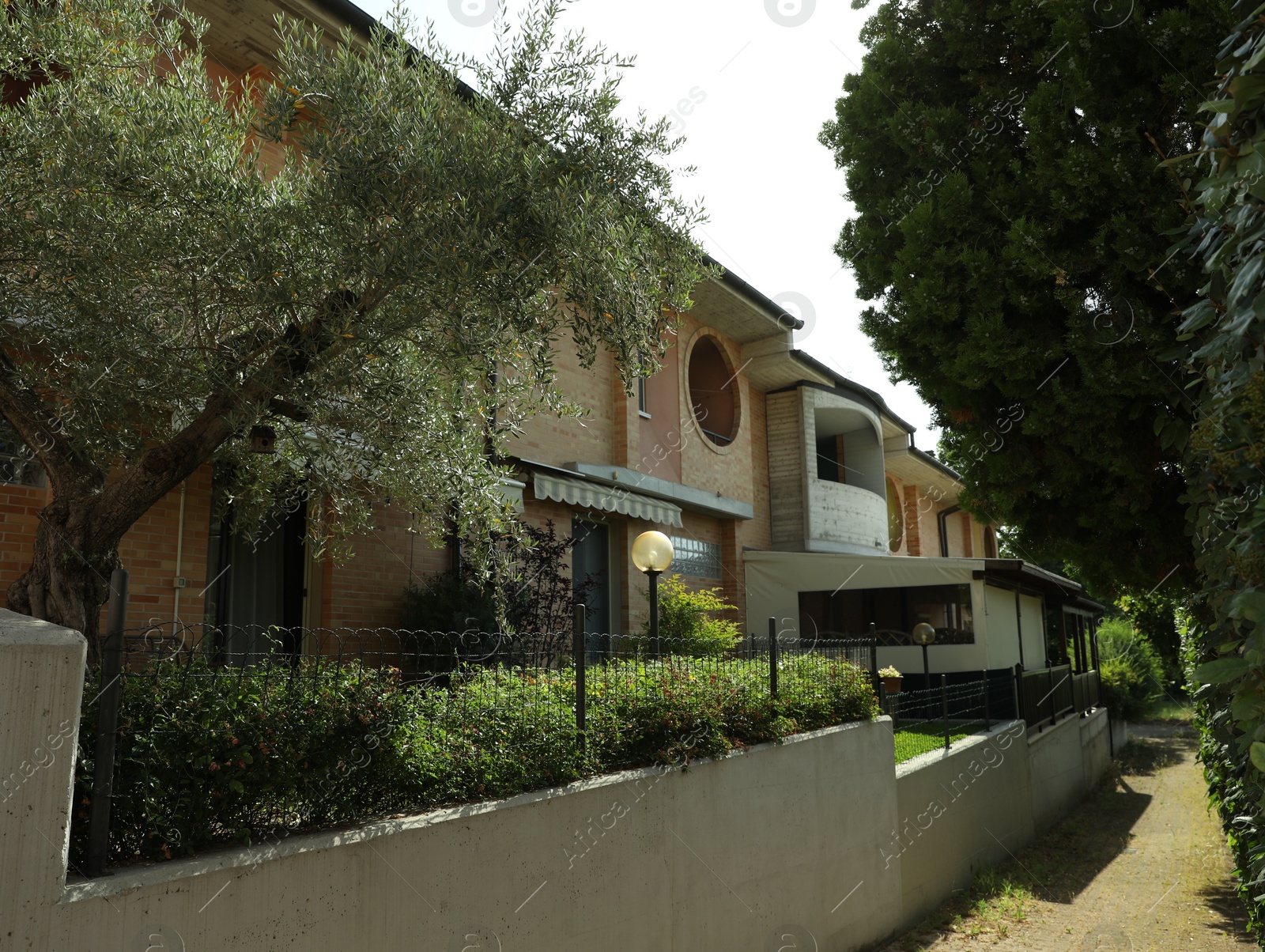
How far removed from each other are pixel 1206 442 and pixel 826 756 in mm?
6419

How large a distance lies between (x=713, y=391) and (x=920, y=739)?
8160 mm

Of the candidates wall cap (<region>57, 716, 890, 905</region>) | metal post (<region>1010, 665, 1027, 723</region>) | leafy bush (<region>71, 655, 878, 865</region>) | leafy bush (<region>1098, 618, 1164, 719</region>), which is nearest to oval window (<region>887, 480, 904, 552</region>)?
leafy bush (<region>1098, 618, 1164, 719</region>)

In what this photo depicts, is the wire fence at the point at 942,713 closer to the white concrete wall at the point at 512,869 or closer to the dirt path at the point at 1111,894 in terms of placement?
the dirt path at the point at 1111,894

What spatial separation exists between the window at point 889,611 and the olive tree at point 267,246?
1362 centimetres

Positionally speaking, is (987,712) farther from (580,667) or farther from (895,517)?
(895,517)

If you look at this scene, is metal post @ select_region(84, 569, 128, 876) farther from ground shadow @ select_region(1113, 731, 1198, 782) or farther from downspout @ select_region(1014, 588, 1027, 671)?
ground shadow @ select_region(1113, 731, 1198, 782)

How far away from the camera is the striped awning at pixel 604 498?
1204 cm

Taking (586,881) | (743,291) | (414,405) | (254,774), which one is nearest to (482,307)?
(414,405)

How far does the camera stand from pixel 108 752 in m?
3.85

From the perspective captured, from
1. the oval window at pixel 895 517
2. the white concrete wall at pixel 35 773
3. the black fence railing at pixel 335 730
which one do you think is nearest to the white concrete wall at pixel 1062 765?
the oval window at pixel 895 517

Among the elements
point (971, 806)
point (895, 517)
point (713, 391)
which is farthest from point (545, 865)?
point (895, 517)

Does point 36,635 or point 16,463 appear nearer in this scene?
point 36,635

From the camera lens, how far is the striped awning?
1204 centimetres

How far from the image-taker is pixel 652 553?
9508mm
